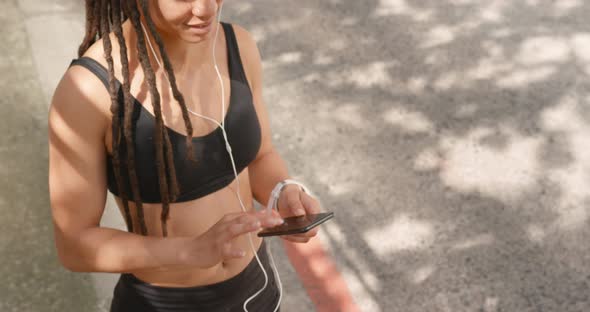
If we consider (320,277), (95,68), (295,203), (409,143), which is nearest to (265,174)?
(295,203)

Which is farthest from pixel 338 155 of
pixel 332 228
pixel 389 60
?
pixel 389 60

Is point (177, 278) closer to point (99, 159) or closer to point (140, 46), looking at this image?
point (99, 159)

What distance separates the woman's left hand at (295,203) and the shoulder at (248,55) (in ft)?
1.16

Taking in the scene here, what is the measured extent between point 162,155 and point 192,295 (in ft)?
1.65

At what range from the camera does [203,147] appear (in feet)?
6.89

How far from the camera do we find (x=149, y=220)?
2.15 metres

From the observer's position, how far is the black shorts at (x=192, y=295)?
2.27m

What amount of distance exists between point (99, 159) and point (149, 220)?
28cm

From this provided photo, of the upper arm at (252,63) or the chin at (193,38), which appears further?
the upper arm at (252,63)

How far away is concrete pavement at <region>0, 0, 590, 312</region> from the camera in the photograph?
4.25 m

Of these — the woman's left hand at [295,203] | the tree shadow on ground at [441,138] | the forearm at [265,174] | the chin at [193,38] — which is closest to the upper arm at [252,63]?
the forearm at [265,174]

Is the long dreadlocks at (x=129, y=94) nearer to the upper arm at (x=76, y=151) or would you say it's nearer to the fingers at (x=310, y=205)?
Answer: the upper arm at (x=76, y=151)

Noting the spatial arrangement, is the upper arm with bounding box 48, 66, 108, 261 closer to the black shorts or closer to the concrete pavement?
the black shorts

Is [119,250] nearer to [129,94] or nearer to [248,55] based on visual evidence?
[129,94]
